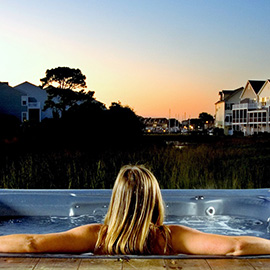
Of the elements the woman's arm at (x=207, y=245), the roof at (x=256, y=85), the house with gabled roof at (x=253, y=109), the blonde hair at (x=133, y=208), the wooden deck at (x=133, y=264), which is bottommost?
the wooden deck at (x=133, y=264)

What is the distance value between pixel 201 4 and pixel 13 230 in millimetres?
8446

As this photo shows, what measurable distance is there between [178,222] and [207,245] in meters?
2.84

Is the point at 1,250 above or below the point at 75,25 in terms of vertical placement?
below

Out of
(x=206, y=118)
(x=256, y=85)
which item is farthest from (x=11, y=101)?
(x=206, y=118)

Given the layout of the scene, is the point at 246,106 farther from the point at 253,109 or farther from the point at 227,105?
the point at 227,105

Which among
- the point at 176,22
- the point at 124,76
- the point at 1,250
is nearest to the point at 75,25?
the point at 176,22

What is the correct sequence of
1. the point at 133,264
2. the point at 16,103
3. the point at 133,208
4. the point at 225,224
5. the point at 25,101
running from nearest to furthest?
the point at 133,208
the point at 133,264
the point at 225,224
the point at 16,103
the point at 25,101

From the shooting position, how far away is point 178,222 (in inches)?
199

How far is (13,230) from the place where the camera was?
4844 millimetres

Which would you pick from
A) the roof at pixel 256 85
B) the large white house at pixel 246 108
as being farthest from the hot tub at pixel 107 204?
the roof at pixel 256 85

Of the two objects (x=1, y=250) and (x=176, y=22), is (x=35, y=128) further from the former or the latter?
(x=1, y=250)

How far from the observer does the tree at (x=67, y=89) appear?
32.2m

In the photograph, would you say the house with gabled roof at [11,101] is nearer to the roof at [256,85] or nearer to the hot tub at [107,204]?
the roof at [256,85]

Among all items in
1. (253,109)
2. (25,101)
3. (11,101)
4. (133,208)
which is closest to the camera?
(133,208)
